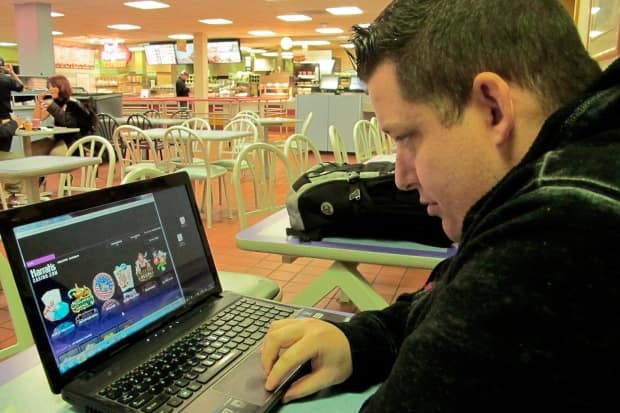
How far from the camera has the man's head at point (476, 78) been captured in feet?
1.62

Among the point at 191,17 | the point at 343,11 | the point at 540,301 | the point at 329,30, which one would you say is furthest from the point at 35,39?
the point at 540,301

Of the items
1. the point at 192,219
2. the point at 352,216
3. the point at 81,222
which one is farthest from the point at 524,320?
the point at 352,216

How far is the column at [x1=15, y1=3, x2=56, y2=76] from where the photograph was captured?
29.3 ft

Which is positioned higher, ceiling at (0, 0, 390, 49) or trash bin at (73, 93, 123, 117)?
ceiling at (0, 0, 390, 49)

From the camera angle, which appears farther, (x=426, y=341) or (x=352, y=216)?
(x=352, y=216)

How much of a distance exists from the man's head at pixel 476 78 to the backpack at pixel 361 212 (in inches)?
37.2

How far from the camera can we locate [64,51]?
1576 centimetres

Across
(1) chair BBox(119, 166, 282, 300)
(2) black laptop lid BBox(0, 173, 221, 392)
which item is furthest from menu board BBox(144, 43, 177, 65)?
(2) black laptop lid BBox(0, 173, 221, 392)

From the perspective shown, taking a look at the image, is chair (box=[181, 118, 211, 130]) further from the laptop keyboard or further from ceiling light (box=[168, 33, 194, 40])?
ceiling light (box=[168, 33, 194, 40])

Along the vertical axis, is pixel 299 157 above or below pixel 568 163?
below

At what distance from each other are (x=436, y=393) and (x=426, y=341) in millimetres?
36

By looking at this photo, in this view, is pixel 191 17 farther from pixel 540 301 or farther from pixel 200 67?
pixel 540 301

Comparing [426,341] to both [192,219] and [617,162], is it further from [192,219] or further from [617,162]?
[192,219]

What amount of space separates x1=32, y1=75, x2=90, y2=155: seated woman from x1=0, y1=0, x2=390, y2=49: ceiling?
353cm
